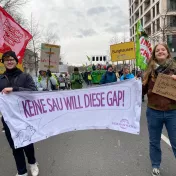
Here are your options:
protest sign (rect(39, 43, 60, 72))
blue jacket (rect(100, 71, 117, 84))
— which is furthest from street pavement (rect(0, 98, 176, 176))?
protest sign (rect(39, 43, 60, 72))

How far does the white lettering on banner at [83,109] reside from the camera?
380 centimetres

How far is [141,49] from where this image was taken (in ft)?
42.0

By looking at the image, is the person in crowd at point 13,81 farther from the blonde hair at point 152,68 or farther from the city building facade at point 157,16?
the city building facade at point 157,16

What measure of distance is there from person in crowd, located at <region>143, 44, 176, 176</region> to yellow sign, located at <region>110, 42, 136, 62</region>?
333 inches

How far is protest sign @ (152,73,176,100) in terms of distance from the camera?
3.48 meters

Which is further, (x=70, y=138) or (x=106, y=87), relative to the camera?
(x=70, y=138)

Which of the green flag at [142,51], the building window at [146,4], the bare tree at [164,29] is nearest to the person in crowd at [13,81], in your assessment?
the green flag at [142,51]

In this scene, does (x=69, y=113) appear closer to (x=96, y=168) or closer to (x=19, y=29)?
(x=96, y=168)

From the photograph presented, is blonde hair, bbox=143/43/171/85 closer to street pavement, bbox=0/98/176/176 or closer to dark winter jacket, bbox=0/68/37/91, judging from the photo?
street pavement, bbox=0/98/176/176

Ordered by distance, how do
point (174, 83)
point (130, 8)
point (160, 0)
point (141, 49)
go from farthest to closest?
point (130, 8) → point (160, 0) → point (141, 49) → point (174, 83)

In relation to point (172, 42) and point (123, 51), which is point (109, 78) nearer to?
point (123, 51)

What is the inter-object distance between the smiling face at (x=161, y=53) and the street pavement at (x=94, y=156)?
162cm

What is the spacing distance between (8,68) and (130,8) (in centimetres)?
8145

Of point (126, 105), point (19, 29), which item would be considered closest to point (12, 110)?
point (126, 105)
